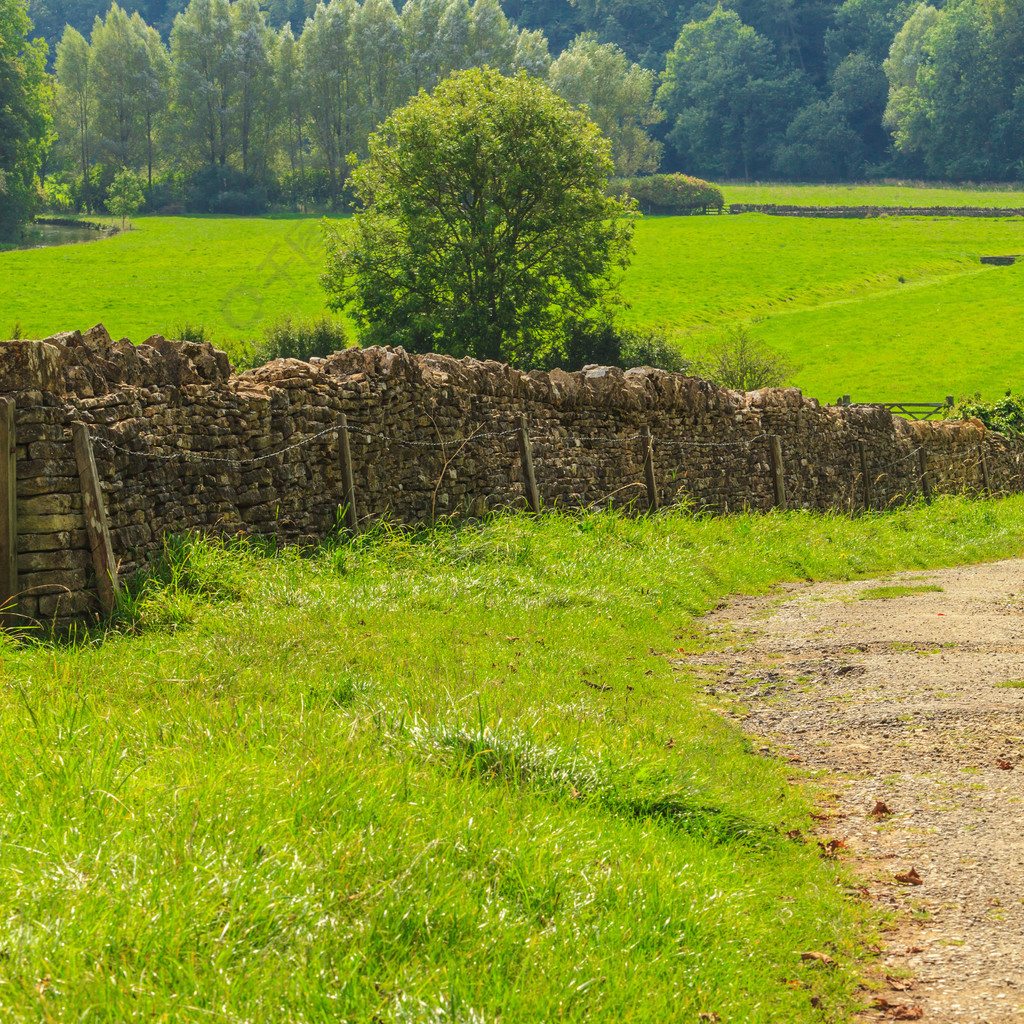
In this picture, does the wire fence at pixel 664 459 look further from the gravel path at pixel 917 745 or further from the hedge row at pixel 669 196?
the hedge row at pixel 669 196

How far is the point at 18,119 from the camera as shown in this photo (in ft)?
204

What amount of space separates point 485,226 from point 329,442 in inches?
1077

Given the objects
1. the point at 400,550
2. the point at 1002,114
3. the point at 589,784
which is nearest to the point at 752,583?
the point at 400,550

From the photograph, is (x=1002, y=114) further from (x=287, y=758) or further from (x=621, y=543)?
(x=287, y=758)

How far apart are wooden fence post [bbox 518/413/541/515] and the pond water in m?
54.0

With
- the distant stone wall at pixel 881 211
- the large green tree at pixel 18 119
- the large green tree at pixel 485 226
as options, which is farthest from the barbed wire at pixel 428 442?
the distant stone wall at pixel 881 211

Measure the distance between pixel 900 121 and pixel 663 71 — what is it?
33.3 m

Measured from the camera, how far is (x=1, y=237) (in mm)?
57625

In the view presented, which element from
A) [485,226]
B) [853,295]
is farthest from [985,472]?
[853,295]

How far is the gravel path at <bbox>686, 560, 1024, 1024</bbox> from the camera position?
3.21m

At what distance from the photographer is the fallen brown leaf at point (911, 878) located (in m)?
3.76

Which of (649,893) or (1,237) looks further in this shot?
(1,237)

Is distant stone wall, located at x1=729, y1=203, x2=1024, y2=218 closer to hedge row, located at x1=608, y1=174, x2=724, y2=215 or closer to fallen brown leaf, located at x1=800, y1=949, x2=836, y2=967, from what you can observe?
hedge row, located at x1=608, y1=174, x2=724, y2=215

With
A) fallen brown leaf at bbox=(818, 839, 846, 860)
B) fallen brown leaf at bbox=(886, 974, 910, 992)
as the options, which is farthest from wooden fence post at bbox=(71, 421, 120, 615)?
fallen brown leaf at bbox=(886, 974, 910, 992)
